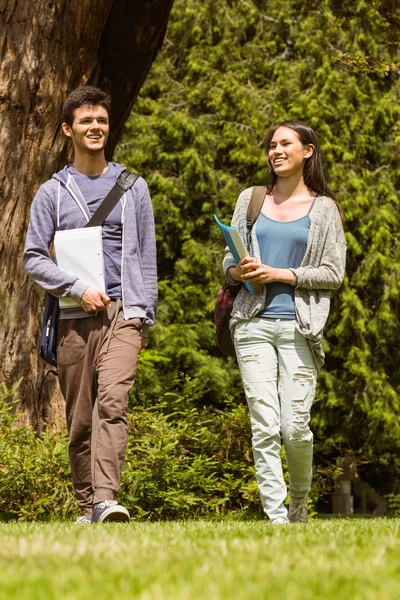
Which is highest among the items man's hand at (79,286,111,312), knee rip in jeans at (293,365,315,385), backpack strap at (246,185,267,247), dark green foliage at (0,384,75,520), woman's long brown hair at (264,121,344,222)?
woman's long brown hair at (264,121,344,222)

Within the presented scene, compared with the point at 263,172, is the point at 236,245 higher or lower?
lower

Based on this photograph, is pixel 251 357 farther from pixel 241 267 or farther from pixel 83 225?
pixel 83 225

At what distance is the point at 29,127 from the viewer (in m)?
8.71

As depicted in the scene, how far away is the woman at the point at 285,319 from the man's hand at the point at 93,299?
852 mm

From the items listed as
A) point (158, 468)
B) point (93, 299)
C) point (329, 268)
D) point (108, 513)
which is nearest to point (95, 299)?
point (93, 299)

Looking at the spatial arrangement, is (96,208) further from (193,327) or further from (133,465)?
(193,327)

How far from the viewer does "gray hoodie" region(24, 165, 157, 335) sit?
6023 millimetres

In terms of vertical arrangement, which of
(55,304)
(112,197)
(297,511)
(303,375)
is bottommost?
(297,511)

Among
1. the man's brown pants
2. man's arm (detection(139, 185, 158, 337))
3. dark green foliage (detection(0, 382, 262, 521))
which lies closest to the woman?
man's arm (detection(139, 185, 158, 337))

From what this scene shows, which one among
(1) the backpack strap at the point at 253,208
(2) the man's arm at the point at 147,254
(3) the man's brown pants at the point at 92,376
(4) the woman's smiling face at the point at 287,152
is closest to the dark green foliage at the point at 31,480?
(3) the man's brown pants at the point at 92,376

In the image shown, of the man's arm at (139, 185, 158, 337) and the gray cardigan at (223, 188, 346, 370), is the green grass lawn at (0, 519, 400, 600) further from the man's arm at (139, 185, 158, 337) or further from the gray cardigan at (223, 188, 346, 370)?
the man's arm at (139, 185, 158, 337)

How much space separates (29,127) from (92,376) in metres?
3.43

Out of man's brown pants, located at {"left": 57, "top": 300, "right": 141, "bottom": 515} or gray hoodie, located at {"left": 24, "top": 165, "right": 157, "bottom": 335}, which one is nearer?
man's brown pants, located at {"left": 57, "top": 300, "right": 141, "bottom": 515}

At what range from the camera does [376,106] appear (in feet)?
66.2
